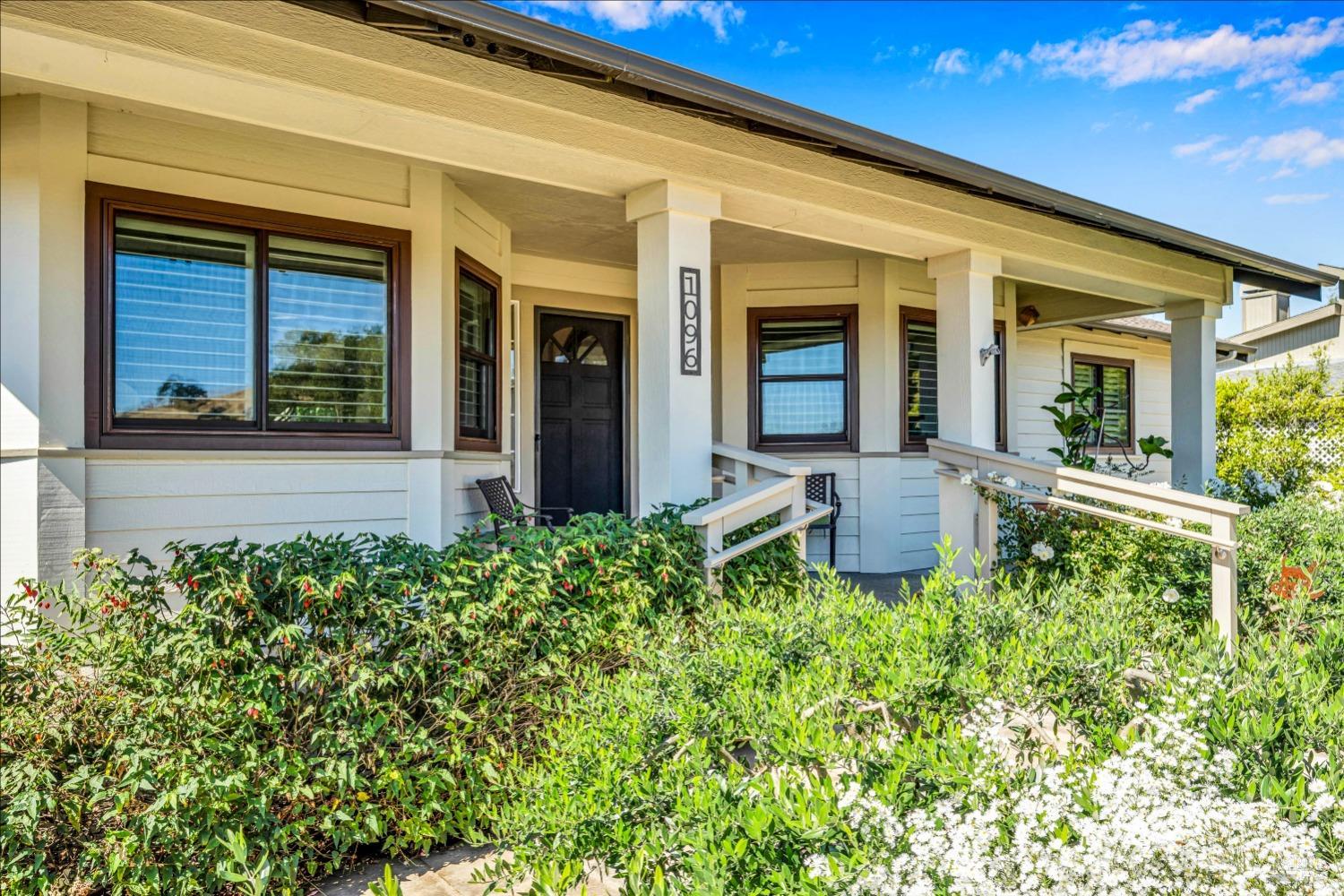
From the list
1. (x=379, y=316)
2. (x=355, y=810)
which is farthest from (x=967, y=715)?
(x=379, y=316)

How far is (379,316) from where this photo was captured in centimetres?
477

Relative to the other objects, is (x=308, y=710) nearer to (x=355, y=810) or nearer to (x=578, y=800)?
(x=355, y=810)

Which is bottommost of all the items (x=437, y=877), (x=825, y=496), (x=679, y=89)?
(x=437, y=877)

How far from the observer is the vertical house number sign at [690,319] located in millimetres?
4234

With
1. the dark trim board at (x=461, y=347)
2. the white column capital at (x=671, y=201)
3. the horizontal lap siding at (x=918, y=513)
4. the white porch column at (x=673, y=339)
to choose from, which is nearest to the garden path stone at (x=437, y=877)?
the white porch column at (x=673, y=339)

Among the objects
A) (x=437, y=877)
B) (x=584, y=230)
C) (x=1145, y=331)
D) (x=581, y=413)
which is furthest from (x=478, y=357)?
(x=1145, y=331)

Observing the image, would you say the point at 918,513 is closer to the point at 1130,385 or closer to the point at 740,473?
the point at 740,473

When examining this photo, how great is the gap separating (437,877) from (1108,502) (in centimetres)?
369

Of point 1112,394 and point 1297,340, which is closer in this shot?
point 1112,394

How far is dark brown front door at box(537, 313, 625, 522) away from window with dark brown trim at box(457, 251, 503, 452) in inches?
42.6

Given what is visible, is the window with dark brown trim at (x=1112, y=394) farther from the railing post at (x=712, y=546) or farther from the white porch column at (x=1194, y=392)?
the railing post at (x=712, y=546)

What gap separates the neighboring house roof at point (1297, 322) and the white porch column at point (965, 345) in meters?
12.4

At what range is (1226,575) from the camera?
3.74m

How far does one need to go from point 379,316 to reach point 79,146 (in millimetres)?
1565
